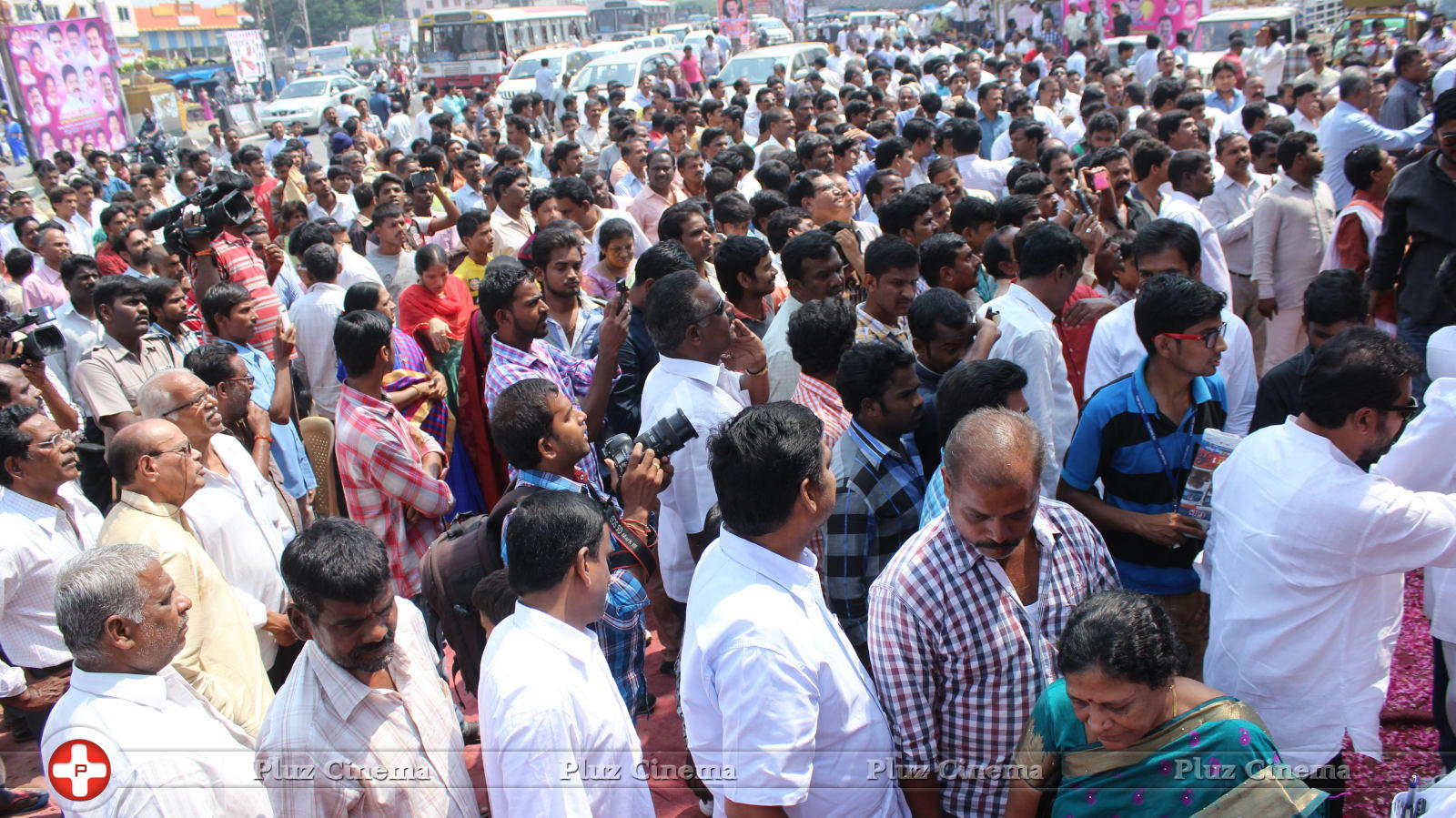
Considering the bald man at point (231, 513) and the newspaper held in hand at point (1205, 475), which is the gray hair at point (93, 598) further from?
the newspaper held in hand at point (1205, 475)

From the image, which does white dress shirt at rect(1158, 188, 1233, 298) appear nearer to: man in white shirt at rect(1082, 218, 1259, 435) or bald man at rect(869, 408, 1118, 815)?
man in white shirt at rect(1082, 218, 1259, 435)

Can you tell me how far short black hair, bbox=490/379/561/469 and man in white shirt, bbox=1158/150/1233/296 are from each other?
338cm

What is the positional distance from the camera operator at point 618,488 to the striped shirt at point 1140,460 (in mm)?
1293

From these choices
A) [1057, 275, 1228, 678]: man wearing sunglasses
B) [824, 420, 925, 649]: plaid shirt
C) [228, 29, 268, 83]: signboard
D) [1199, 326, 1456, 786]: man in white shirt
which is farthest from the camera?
[228, 29, 268, 83]: signboard

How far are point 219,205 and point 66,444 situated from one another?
2.96 m

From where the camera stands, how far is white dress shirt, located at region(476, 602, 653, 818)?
6.77 feet

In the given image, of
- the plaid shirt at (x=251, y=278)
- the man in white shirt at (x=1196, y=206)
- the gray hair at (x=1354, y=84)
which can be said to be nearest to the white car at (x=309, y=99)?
the plaid shirt at (x=251, y=278)

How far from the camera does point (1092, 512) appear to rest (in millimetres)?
3174

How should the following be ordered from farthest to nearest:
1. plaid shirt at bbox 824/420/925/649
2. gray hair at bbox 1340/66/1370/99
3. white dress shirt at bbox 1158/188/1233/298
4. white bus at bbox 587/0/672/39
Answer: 1. white bus at bbox 587/0/672/39
2. gray hair at bbox 1340/66/1370/99
3. white dress shirt at bbox 1158/188/1233/298
4. plaid shirt at bbox 824/420/925/649

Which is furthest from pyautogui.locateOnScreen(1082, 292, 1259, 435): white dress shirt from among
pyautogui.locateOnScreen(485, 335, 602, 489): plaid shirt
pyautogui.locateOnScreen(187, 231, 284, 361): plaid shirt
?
pyautogui.locateOnScreen(187, 231, 284, 361): plaid shirt

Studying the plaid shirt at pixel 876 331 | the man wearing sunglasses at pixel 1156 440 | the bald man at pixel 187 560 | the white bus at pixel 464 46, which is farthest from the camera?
the white bus at pixel 464 46

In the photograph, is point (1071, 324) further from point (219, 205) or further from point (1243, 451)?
point (219, 205)

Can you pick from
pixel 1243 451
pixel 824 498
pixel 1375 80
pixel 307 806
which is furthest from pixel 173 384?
pixel 1375 80

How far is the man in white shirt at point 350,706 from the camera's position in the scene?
86.7 inches
